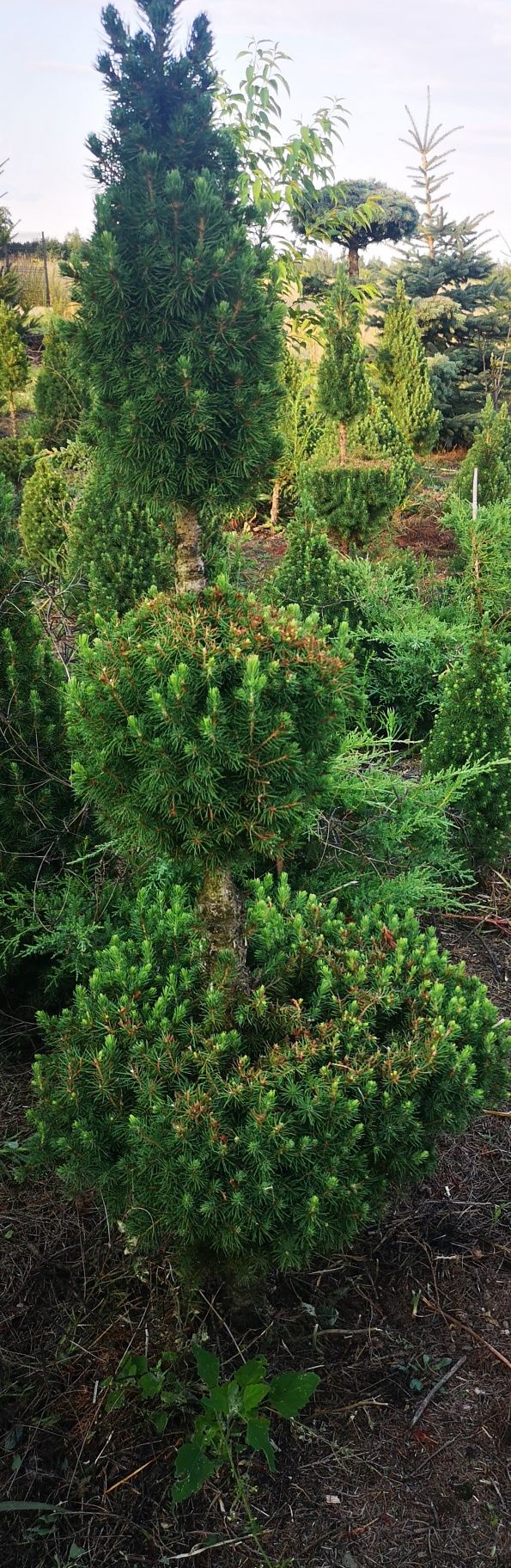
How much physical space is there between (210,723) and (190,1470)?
4.71ft

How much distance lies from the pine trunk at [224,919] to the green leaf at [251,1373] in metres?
0.80

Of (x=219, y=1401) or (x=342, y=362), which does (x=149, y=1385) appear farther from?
(x=342, y=362)

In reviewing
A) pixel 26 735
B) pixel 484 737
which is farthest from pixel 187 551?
pixel 484 737

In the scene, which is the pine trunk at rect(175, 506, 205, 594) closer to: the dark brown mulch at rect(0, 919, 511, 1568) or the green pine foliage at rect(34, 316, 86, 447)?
the dark brown mulch at rect(0, 919, 511, 1568)

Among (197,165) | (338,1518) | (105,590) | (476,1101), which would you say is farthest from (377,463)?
(338,1518)

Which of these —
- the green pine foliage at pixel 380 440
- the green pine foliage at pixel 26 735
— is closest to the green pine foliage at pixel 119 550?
the green pine foliage at pixel 26 735

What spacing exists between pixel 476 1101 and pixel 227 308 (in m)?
1.90

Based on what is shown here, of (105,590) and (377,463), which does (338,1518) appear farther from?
(377,463)

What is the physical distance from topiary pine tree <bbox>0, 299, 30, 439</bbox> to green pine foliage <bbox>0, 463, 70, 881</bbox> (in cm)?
A: 1284

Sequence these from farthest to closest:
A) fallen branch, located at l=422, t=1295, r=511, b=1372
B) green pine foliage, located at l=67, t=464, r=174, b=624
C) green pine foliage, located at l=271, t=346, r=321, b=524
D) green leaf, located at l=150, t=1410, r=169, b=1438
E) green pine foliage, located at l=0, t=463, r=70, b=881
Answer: green pine foliage, located at l=271, t=346, r=321, b=524 < green pine foliage, located at l=67, t=464, r=174, b=624 < green pine foliage, located at l=0, t=463, r=70, b=881 < fallen branch, located at l=422, t=1295, r=511, b=1372 < green leaf, located at l=150, t=1410, r=169, b=1438

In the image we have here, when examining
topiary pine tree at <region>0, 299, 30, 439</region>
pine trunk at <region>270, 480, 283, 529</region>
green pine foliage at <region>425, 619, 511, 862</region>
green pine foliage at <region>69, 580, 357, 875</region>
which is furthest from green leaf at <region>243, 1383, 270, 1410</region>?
topiary pine tree at <region>0, 299, 30, 439</region>

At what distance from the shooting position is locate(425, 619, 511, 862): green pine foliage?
404 centimetres

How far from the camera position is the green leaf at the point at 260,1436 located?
5.81ft

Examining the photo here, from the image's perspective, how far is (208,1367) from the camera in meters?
1.86
